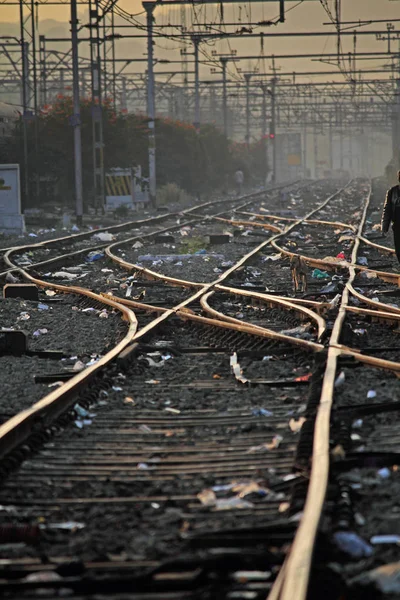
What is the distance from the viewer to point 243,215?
120ft

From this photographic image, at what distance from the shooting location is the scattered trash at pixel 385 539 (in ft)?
13.7

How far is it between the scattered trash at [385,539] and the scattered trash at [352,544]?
0.06 metres

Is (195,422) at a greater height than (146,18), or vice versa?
(146,18)

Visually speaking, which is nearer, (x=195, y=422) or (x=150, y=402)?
(x=195, y=422)

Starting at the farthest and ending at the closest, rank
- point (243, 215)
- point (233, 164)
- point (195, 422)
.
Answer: point (233, 164) → point (243, 215) → point (195, 422)

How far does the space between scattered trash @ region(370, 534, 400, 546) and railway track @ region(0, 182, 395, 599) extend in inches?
9.5

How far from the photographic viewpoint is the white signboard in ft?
93.5

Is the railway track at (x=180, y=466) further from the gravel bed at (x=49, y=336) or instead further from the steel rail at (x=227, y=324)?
the gravel bed at (x=49, y=336)

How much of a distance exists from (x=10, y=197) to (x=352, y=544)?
1006 inches

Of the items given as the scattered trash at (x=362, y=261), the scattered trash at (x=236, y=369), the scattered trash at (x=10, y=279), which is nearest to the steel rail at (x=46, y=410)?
the scattered trash at (x=236, y=369)

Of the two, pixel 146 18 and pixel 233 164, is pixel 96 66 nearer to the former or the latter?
pixel 146 18

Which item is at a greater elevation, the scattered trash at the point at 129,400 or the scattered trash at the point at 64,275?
the scattered trash at the point at 129,400

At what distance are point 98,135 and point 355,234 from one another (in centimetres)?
1829

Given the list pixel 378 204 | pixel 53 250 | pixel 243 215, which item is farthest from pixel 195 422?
pixel 378 204
